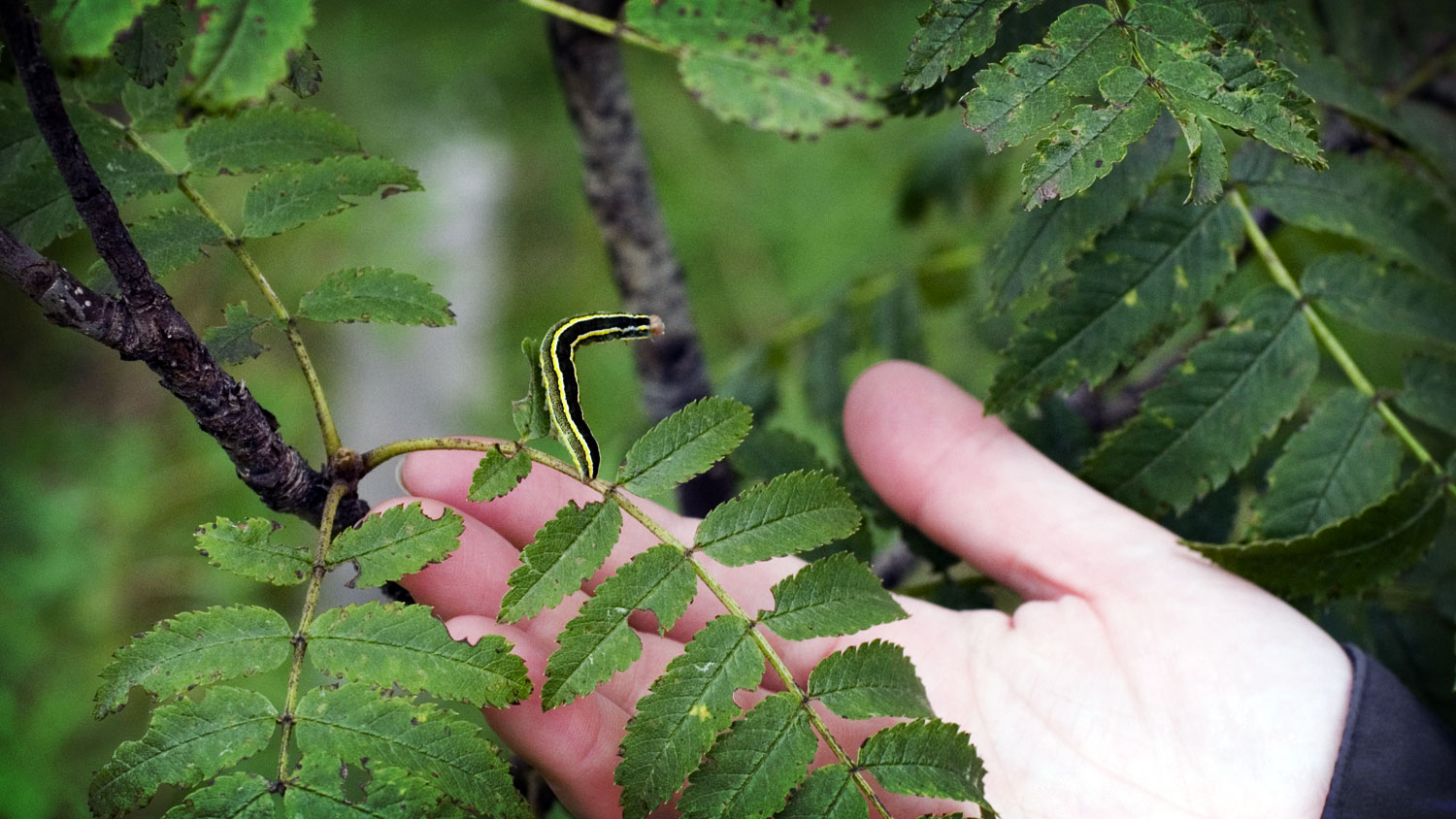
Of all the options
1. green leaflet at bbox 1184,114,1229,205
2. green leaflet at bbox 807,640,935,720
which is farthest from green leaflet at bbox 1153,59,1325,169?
green leaflet at bbox 807,640,935,720

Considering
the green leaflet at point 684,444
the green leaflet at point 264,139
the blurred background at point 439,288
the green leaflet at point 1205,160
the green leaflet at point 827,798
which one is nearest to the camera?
the green leaflet at point 1205,160

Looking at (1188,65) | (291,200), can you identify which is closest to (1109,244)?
(1188,65)

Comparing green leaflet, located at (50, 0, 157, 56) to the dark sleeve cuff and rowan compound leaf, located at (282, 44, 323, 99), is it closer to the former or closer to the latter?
rowan compound leaf, located at (282, 44, 323, 99)

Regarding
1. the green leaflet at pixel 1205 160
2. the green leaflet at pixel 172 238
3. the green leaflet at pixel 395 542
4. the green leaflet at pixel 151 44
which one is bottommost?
the green leaflet at pixel 395 542

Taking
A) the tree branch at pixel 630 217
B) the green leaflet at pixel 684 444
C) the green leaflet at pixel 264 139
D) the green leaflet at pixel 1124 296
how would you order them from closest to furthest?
1. the green leaflet at pixel 684 444
2. the green leaflet at pixel 264 139
3. the green leaflet at pixel 1124 296
4. the tree branch at pixel 630 217

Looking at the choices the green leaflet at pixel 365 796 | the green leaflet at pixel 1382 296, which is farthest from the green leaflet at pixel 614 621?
the green leaflet at pixel 1382 296

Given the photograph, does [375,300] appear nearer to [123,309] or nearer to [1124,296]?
[123,309]

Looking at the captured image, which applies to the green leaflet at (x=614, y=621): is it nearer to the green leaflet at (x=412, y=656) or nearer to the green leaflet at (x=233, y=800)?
the green leaflet at (x=412, y=656)
